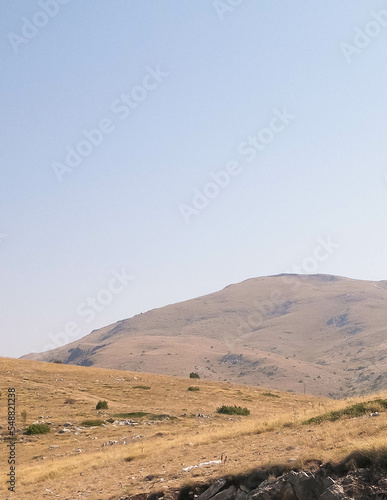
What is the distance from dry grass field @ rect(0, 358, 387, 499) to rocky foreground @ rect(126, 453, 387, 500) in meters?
0.40

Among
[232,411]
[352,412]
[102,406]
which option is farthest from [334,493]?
[102,406]

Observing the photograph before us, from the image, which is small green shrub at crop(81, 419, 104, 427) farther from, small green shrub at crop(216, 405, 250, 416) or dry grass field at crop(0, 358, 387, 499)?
small green shrub at crop(216, 405, 250, 416)

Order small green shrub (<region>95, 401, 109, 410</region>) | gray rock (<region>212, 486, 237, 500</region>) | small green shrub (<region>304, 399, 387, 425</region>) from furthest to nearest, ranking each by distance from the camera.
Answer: small green shrub (<region>95, 401, 109, 410</region>) < small green shrub (<region>304, 399, 387, 425</region>) < gray rock (<region>212, 486, 237, 500</region>)

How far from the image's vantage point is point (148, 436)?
25.3 metres

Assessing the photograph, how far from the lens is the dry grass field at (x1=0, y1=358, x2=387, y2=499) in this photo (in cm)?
1428

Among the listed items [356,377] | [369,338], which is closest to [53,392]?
[356,377]

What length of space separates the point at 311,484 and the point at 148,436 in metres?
15.3

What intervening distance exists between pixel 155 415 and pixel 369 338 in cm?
18274

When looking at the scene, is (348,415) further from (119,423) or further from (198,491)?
(119,423)

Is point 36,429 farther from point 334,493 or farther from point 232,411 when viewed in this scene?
point 334,493

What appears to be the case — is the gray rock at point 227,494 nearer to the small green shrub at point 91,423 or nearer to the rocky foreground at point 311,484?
the rocky foreground at point 311,484

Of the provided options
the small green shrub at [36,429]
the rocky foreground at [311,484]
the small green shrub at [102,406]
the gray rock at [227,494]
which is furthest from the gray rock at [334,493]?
the small green shrub at [102,406]

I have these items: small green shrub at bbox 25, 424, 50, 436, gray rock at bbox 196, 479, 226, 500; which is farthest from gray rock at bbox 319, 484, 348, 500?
small green shrub at bbox 25, 424, 50, 436

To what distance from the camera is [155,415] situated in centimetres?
3272
